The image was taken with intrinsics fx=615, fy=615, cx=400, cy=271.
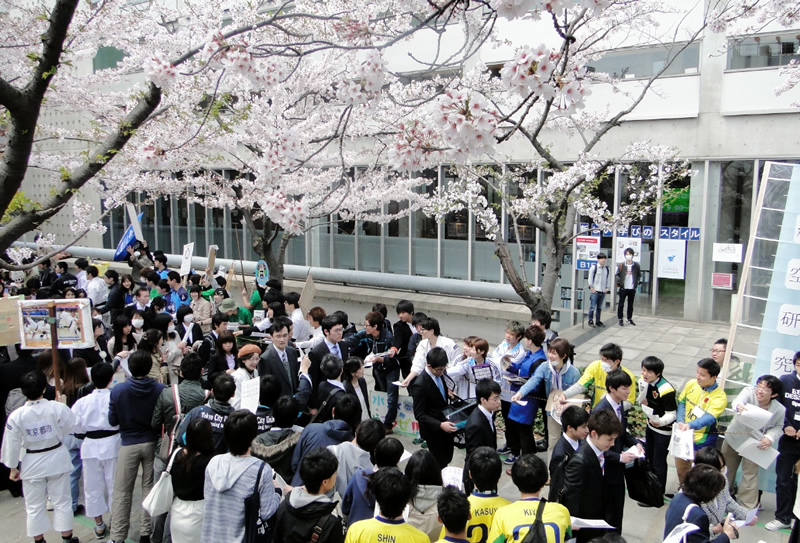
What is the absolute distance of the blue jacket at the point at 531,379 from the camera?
21.0 ft

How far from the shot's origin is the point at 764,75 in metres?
13.0

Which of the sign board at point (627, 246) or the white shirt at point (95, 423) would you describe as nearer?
the white shirt at point (95, 423)

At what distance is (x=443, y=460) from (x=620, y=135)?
35.3ft

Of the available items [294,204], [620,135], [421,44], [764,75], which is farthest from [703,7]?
[294,204]

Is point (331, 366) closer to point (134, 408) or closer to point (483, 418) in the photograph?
point (483, 418)

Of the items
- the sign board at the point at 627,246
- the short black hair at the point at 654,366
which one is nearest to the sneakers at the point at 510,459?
the short black hair at the point at 654,366

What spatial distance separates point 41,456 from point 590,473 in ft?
14.9

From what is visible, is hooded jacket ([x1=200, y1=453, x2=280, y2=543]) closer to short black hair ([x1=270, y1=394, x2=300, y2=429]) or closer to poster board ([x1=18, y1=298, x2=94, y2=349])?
short black hair ([x1=270, y1=394, x2=300, y2=429])

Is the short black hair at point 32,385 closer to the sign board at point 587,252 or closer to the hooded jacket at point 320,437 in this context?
the hooded jacket at point 320,437

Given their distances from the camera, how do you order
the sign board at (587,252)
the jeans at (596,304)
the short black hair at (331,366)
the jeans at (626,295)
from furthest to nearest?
1. the jeans at (626,295)
2. the jeans at (596,304)
3. the sign board at (587,252)
4. the short black hair at (331,366)

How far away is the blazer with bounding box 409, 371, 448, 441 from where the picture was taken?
19.0 ft

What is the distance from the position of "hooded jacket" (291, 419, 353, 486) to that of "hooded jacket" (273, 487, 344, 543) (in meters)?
0.69

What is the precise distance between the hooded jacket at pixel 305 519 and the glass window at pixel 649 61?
1230 cm

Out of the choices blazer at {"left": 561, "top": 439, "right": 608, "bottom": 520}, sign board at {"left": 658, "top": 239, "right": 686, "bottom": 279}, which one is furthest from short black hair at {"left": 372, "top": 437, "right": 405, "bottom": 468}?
sign board at {"left": 658, "top": 239, "right": 686, "bottom": 279}
